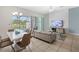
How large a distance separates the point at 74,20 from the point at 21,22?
1.47m

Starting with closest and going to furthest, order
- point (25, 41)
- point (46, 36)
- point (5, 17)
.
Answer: point (5, 17), point (25, 41), point (46, 36)

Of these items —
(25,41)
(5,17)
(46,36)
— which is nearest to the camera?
(5,17)

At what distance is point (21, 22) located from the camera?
8.93ft

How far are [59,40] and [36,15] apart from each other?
0.97 m

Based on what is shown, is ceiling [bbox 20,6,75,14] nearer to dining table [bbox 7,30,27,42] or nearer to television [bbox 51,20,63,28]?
television [bbox 51,20,63,28]

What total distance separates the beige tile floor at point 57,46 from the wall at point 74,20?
0.65ft

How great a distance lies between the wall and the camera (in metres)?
2.68

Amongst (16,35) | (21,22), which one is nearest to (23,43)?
(16,35)

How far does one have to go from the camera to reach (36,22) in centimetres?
285

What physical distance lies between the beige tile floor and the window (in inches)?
17.3

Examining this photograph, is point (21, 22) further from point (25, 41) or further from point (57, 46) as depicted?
point (57, 46)

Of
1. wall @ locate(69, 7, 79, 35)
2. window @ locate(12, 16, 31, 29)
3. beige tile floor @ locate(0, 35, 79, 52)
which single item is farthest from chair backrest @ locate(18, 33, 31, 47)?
wall @ locate(69, 7, 79, 35)
